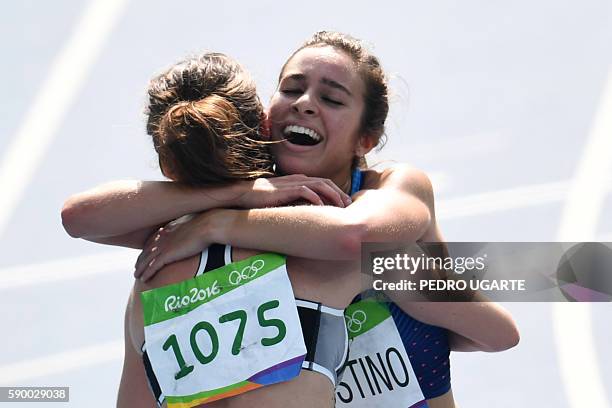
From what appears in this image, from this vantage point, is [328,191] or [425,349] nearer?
[328,191]

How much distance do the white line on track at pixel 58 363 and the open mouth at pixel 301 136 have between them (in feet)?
6.66

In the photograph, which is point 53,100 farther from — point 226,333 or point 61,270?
point 226,333

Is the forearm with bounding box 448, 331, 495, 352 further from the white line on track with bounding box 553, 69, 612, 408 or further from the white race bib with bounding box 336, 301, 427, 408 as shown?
the white line on track with bounding box 553, 69, 612, 408

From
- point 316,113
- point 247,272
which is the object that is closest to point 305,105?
point 316,113

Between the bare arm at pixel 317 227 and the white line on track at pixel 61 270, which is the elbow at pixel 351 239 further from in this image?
the white line on track at pixel 61 270

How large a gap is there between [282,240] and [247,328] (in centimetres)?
19

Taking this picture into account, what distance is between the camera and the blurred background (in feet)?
14.9

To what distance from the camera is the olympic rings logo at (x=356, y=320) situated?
8.80ft

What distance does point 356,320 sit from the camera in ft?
8.84

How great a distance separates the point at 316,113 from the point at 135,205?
523mm

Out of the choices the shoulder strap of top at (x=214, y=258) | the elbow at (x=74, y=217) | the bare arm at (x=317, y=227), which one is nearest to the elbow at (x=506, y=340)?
the bare arm at (x=317, y=227)

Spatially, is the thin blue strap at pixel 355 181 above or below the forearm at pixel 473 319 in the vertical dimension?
above

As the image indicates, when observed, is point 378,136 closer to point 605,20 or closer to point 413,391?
point 413,391

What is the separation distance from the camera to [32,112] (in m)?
5.74
